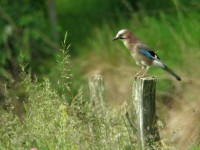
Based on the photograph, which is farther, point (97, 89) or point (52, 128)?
point (97, 89)

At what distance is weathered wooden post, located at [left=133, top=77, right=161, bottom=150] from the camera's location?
8.49 meters

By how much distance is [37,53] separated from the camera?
1689 centimetres

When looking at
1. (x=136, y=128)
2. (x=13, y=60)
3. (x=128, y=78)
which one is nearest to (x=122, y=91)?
(x=128, y=78)

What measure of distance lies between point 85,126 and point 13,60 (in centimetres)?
799

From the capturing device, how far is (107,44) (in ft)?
51.9

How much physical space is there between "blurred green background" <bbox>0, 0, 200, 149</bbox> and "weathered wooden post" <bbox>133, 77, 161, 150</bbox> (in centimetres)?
199

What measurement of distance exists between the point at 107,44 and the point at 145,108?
24.1 feet

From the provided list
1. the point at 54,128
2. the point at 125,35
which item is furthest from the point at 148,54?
the point at 54,128

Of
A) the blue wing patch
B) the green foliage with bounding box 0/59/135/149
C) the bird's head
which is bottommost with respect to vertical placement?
the green foliage with bounding box 0/59/135/149

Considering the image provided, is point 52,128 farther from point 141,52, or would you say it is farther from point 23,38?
point 23,38

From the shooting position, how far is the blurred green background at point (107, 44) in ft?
41.8

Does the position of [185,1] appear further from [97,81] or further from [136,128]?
[136,128]

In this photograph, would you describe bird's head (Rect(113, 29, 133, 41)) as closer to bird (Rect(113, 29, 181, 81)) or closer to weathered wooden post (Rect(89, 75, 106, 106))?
bird (Rect(113, 29, 181, 81))

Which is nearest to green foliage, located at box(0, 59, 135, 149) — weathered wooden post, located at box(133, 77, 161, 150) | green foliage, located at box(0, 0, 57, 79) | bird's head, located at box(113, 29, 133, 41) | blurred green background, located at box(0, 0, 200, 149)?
weathered wooden post, located at box(133, 77, 161, 150)
